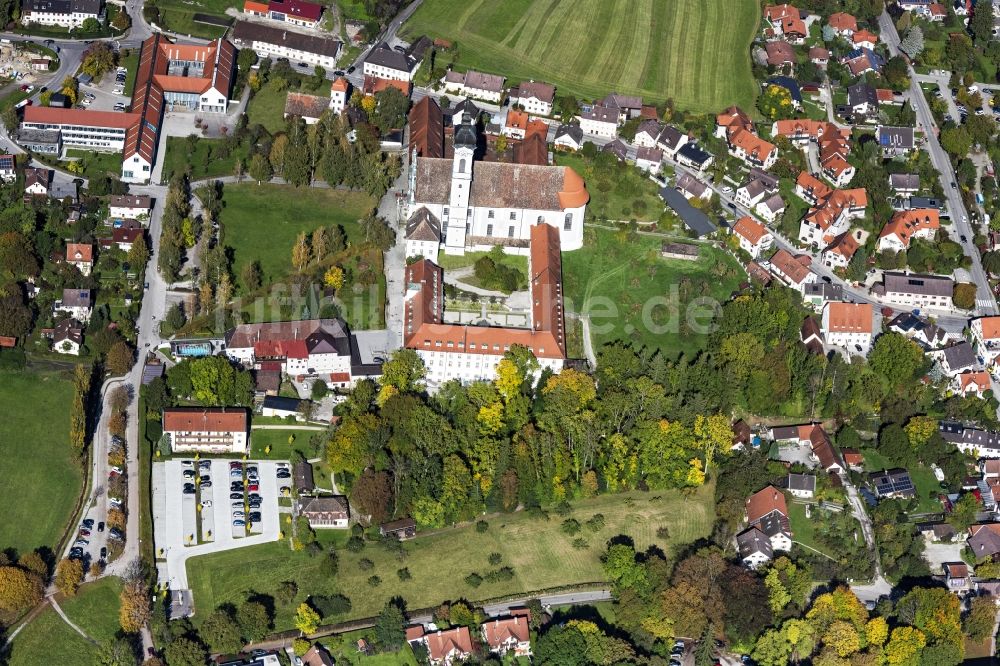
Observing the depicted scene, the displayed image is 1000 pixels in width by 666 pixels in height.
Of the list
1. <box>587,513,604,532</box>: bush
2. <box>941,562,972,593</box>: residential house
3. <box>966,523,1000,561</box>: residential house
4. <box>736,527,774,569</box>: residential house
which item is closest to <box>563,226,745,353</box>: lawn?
<box>587,513,604,532</box>: bush

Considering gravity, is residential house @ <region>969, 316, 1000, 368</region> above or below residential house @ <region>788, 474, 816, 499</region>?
above

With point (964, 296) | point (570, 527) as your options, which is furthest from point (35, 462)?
point (964, 296)

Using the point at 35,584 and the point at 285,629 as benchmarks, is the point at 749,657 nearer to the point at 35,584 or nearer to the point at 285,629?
the point at 285,629

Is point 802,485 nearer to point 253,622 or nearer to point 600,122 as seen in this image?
point 253,622

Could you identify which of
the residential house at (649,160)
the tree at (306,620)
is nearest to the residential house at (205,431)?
the tree at (306,620)

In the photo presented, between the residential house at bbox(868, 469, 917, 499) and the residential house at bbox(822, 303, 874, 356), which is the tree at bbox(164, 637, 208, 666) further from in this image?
the residential house at bbox(822, 303, 874, 356)

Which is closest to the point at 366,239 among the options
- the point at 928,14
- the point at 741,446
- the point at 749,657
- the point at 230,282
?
the point at 230,282
